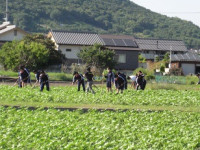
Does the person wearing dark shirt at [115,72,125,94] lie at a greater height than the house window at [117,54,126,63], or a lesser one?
lesser

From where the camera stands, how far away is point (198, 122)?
17.0 meters

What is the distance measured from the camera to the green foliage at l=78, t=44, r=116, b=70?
172 feet

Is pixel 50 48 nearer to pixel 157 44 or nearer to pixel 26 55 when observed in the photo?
pixel 26 55

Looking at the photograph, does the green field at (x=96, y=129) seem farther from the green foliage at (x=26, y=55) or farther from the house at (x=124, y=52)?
the house at (x=124, y=52)

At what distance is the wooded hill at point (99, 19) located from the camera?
5015 inches

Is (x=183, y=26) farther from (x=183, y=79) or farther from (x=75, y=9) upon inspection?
(x=183, y=79)

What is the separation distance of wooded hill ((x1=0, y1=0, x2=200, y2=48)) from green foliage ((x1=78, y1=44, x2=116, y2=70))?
212 feet

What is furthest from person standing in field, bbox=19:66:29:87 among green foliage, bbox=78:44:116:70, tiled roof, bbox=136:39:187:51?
tiled roof, bbox=136:39:187:51

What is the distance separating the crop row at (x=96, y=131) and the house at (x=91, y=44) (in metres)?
39.8

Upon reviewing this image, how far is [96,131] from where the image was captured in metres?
13.7

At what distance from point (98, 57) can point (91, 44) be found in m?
7.03

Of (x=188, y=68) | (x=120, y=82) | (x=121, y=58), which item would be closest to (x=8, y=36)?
(x=121, y=58)

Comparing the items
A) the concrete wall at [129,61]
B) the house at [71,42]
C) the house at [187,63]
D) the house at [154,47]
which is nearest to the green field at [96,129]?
the house at [71,42]

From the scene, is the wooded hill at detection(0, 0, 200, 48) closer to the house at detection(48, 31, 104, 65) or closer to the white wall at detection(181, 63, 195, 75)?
the house at detection(48, 31, 104, 65)
